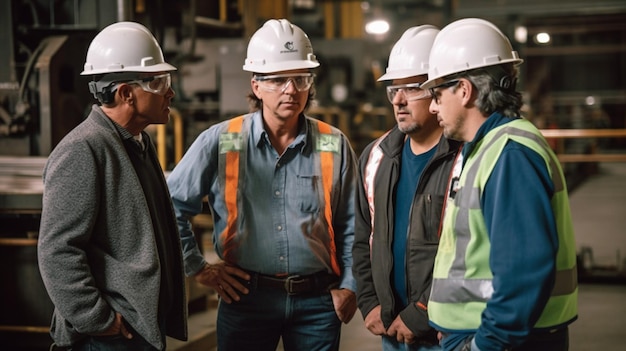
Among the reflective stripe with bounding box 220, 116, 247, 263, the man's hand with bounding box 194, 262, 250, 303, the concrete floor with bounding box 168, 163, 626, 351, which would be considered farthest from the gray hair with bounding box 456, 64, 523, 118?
the concrete floor with bounding box 168, 163, 626, 351

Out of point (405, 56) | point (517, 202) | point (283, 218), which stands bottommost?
point (283, 218)

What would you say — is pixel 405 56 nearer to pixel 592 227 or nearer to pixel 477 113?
pixel 477 113

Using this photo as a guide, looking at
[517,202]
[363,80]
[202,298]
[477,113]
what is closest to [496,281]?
[517,202]

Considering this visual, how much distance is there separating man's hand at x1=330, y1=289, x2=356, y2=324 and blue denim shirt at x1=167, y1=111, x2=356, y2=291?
0.11ft

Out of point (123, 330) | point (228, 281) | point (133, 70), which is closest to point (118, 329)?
point (123, 330)

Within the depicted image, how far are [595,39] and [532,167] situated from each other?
24.9 metres

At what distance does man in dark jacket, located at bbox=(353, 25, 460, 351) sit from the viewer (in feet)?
9.10

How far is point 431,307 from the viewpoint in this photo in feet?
7.80

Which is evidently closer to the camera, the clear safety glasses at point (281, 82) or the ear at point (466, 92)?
the ear at point (466, 92)

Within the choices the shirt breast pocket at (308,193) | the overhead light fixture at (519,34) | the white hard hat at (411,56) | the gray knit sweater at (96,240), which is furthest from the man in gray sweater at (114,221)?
the overhead light fixture at (519,34)

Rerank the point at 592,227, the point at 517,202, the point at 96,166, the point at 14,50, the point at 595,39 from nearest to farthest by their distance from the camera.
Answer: the point at 517,202, the point at 96,166, the point at 14,50, the point at 592,227, the point at 595,39

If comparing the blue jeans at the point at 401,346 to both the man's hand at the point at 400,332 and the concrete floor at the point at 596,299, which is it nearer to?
the man's hand at the point at 400,332

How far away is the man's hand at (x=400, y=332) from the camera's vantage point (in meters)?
2.80

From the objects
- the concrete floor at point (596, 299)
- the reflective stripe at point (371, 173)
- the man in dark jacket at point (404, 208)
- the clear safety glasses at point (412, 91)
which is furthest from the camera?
the concrete floor at point (596, 299)
